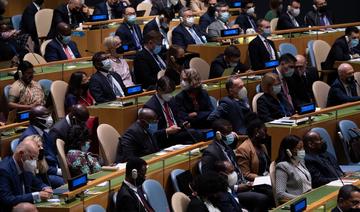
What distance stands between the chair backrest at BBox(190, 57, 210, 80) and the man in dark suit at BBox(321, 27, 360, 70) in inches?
64.9

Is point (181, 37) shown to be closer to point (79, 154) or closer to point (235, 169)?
point (235, 169)

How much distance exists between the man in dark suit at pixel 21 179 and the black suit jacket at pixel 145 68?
361 centimetres

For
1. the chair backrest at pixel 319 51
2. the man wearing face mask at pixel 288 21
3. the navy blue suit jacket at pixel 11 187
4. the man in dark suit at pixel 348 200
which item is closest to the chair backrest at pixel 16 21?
the man wearing face mask at pixel 288 21

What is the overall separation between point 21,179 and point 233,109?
9.77 feet

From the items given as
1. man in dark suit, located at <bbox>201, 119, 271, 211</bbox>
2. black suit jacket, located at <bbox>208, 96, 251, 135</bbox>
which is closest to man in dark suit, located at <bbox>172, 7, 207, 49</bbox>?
black suit jacket, located at <bbox>208, 96, 251, 135</bbox>

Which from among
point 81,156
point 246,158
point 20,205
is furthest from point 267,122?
point 20,205

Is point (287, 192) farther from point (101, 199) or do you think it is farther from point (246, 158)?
point (101, 199)

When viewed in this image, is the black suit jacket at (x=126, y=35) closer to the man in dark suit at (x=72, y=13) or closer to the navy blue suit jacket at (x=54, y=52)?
the man in dark suit at (x=72, y=13)

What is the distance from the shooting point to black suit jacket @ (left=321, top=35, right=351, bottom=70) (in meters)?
12.4

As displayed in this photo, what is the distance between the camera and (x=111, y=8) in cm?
1412

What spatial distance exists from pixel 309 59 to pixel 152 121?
171 inches

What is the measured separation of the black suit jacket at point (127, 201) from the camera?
7.55 m

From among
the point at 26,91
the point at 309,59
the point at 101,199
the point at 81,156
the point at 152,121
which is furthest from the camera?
the point at 309,59

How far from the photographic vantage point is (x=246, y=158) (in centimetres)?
909
